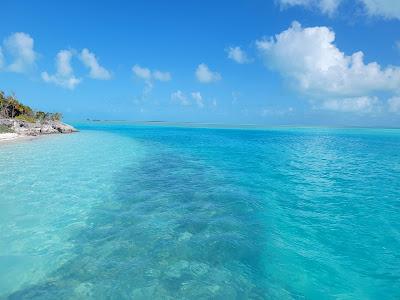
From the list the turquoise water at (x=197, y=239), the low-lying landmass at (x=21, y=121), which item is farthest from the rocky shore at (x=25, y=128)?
the turquoise water at (x=197, y=239)

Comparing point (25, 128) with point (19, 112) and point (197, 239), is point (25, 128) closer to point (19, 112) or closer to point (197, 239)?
point (19, 112)

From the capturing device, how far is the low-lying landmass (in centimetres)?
5406

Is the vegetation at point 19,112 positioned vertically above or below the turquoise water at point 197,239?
above

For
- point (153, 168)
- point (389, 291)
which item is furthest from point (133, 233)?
point (153, 168)

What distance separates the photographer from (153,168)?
23.2 m

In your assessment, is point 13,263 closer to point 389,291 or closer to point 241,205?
point 241,205

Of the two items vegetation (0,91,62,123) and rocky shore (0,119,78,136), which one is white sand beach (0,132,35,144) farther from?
vegetation (0,91,62,123)

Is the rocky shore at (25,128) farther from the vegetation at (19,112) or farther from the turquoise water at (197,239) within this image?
the turquoise water at (197,239)

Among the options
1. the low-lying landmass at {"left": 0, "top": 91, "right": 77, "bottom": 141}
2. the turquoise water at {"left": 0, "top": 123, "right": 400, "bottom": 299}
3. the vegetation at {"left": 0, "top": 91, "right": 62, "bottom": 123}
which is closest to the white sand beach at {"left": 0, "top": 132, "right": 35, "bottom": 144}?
the low-lying landmass at {"left": 0, "top": 91, "right": 77, "bottom": 141}

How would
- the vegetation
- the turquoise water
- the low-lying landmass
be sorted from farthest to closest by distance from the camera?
the vegetation
the low-lying landmass
the turquoise water

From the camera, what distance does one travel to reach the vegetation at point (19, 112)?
6731 cm

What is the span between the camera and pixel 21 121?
209 feet

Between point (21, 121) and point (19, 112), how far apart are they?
43.7 ft

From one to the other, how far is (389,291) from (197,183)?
11943 mm
